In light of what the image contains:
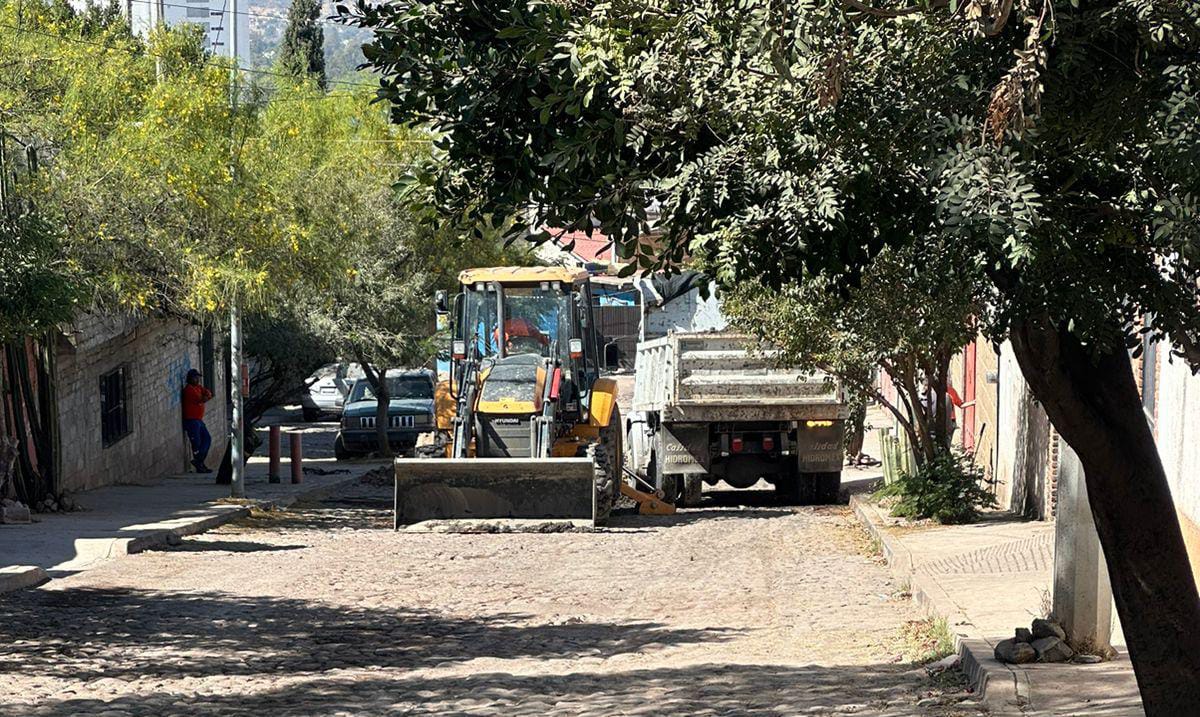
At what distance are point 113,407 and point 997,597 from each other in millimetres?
17283

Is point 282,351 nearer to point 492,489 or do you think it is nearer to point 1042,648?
point 492,489

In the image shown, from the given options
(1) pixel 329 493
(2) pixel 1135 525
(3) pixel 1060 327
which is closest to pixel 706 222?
(3) pixel 1060 327

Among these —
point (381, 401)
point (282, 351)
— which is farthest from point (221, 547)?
point (282, 351)

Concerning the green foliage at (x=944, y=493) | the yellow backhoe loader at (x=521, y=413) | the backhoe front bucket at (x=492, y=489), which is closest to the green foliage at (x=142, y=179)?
the yellow backhoe loader at (x=521, y=413)

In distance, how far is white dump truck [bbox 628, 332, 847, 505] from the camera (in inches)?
829

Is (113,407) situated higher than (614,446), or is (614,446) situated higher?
(113,407)

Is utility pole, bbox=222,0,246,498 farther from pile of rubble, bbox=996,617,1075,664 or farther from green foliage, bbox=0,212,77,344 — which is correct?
pile of rubble, bbox=996,617,1075,664

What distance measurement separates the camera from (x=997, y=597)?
12.0m

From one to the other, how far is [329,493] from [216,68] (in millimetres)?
7253

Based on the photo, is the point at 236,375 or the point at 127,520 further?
the point at 236,375

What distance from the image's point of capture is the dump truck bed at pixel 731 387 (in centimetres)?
2102

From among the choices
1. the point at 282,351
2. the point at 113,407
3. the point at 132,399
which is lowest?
the point at 113,407

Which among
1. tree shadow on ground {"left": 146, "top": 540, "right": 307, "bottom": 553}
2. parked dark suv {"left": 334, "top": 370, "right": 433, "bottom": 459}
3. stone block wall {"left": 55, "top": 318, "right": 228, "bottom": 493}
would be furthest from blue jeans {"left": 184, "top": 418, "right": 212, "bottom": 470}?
tree shadow on ground {"left": 146, "top": 540, "right": 307, "bottom": 553}

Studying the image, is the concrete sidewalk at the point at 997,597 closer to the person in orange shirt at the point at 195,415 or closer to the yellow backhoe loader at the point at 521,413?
the yellow backhoe loader at the point at 521,413
